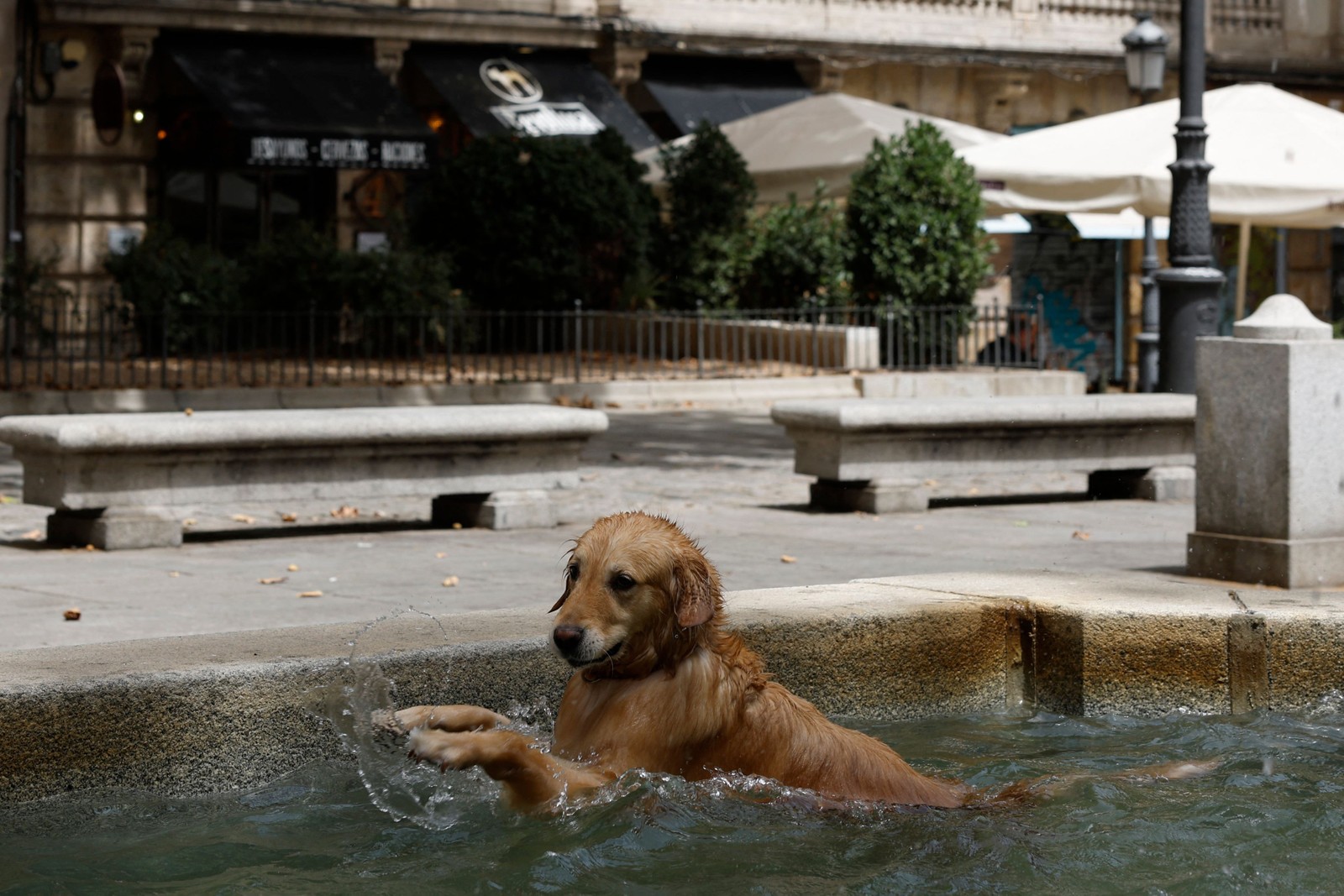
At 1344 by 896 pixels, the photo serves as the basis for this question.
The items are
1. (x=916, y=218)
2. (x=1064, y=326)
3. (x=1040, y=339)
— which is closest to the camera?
(x=1040, y=339)

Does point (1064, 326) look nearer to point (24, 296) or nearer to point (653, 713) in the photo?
point (24, 296)

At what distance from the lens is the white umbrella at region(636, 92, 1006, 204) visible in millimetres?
22406

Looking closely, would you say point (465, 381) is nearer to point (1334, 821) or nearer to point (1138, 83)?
point (1138, 83)

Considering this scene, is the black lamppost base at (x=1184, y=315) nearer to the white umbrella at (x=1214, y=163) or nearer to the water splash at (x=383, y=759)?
the white umbrella at (x=1214, y=163)

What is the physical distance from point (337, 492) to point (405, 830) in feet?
18.1

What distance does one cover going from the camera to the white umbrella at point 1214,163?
1491 centimetres

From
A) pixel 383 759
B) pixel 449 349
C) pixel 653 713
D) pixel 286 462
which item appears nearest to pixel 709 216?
pixel 449 349

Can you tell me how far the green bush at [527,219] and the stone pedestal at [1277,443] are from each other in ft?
50.6

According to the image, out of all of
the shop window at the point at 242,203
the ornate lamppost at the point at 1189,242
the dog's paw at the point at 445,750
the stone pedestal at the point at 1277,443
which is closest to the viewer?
the dog's paw at the point at 445,750

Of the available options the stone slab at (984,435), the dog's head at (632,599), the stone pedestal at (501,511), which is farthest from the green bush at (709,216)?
the dog's head at (632,599)

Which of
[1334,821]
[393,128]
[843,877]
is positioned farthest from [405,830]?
[393,128]

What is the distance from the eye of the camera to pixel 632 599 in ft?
13.3

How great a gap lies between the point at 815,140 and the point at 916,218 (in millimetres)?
2323

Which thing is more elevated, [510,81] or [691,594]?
[510,81]
